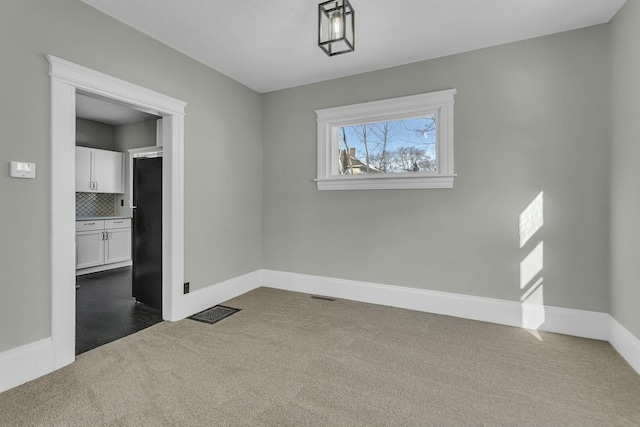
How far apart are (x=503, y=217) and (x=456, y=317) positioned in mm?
1089

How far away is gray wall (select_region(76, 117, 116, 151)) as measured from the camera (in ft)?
17.9

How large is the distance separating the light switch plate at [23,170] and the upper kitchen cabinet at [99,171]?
3885 mm

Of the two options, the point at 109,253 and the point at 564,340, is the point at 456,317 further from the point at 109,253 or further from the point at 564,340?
the point at 109,253

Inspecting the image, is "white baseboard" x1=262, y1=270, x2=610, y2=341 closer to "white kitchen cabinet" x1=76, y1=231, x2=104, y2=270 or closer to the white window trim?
the white window trim

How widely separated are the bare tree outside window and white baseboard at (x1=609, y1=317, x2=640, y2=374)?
197 cm

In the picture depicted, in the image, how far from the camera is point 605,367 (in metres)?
2.13

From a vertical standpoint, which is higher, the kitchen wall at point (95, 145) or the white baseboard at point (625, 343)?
the kitchen wall at point (95, 145)

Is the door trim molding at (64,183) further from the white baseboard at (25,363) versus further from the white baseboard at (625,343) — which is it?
the white baseboard at (625,343)

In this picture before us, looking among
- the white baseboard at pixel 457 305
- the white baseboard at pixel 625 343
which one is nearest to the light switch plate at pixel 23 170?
the white baseboard at pixel 457 305

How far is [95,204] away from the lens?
229 inches

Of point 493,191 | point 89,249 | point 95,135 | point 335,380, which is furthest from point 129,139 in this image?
point 493,191

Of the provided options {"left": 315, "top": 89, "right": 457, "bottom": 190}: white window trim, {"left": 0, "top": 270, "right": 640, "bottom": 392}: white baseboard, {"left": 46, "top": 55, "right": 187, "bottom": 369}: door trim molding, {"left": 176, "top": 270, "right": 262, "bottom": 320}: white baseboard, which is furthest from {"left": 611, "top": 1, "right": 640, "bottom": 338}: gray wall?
{"left": 46, "top": 55, "right": 187, "bottom": 369}: door trim molding

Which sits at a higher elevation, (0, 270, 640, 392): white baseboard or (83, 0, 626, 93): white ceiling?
(83, 0, 626, 93): white ceiling

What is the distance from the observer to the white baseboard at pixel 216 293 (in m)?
3.09
